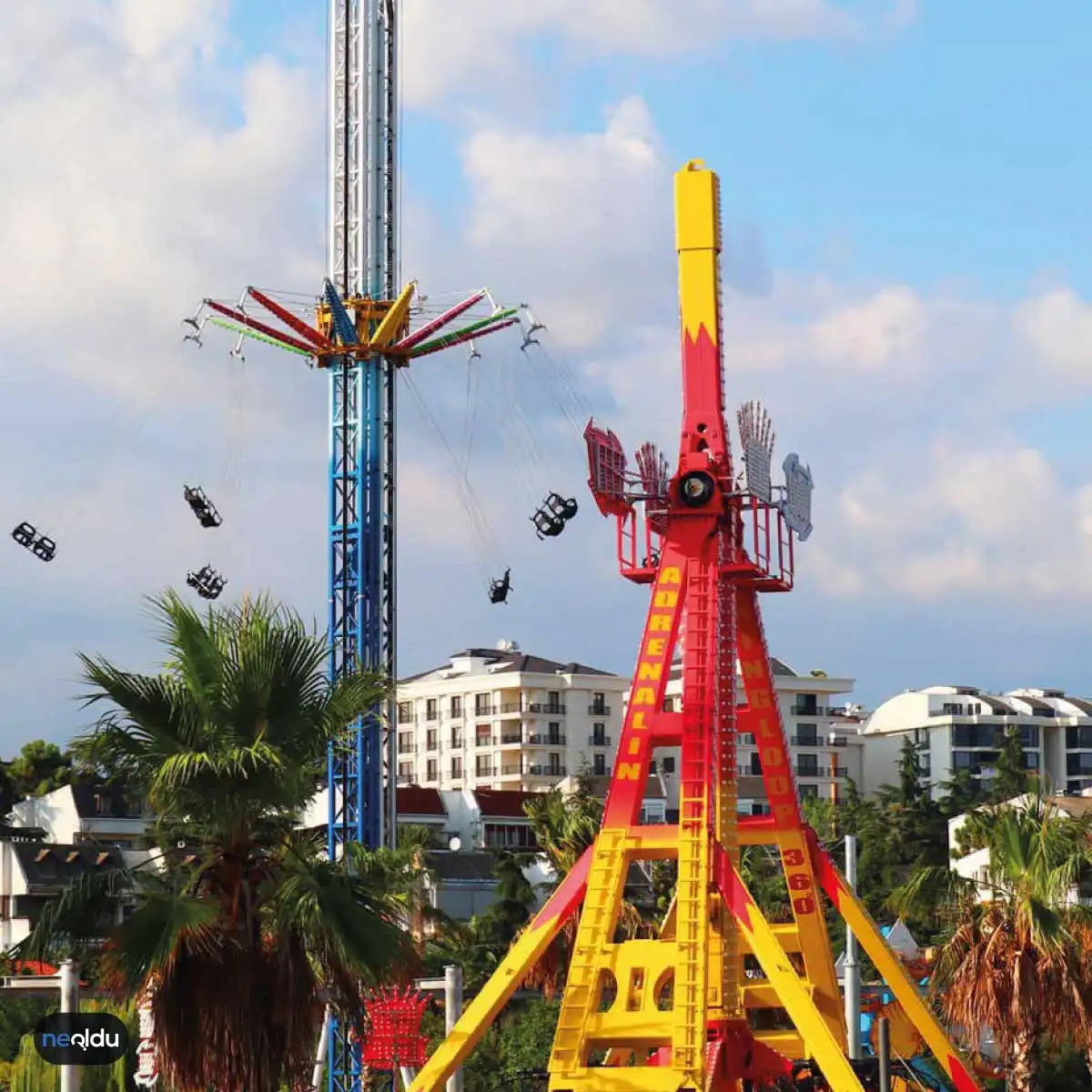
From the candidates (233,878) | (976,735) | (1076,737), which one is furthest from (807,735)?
(233,878)

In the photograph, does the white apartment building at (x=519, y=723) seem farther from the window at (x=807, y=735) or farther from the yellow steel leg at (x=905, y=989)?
the yellow steel leg at (x=905, y=989)

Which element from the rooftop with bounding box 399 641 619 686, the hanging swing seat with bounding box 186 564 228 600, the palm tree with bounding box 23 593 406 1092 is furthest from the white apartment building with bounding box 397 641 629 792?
the palm tree with bounding box 23 593 406 1092

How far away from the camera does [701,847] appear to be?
127 feet

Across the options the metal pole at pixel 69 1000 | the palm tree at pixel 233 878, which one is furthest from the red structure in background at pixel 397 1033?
the palm tree at pixel 233 878

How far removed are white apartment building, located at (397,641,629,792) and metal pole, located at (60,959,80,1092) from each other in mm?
99309

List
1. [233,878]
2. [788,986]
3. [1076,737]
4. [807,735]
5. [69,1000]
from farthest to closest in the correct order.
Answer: [1076,737] < [807,735] < [788,986] < [69,1000] < [233,878]

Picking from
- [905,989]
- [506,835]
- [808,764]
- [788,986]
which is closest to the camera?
[788,986]

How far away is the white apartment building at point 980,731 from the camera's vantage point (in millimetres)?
133125

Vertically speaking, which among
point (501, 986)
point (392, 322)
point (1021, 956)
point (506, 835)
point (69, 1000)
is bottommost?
point (501, 986)

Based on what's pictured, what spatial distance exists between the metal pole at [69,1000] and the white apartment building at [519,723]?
9931 centimetres

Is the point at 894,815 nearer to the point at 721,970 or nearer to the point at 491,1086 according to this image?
the point at 491,1086

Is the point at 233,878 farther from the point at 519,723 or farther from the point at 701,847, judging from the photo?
the point at 519,723

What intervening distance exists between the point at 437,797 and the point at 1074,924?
6605 cm

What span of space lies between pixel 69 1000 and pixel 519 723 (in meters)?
104
